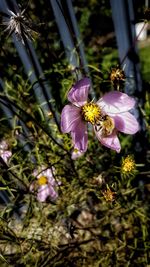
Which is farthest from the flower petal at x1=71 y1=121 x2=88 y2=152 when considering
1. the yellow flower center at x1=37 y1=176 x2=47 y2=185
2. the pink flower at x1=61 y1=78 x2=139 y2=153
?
the yellow flower center at x1=37 y1=176 x2=47 y2=185

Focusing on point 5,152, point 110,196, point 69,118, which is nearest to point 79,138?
point 69,118

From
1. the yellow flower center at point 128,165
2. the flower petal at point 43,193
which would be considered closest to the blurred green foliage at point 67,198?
the flower petal at point 43,193

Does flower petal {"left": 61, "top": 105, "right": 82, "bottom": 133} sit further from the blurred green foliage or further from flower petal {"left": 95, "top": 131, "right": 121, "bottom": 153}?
the blurred green foliage

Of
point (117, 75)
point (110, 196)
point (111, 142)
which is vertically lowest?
point (110, 196)

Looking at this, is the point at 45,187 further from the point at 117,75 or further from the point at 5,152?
the point at 117,75

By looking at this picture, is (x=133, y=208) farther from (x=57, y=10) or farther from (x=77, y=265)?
(x=57, y=10)

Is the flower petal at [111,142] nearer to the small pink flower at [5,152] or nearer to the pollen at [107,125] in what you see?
the pollen at [107,125]

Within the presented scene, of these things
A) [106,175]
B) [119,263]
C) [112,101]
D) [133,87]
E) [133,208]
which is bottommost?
[119,263]

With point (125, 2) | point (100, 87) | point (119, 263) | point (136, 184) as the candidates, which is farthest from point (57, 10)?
point (119, 263)
